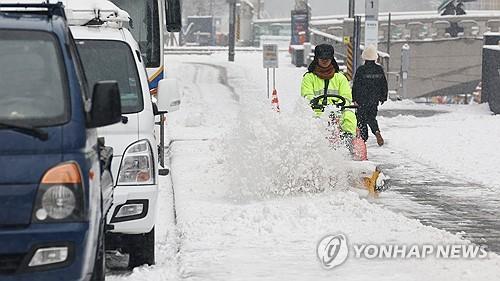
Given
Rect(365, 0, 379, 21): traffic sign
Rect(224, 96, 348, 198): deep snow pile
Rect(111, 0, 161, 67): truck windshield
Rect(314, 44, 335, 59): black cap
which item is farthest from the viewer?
Rect(365, 0, 379, 21): traffic sign

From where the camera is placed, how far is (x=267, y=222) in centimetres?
1062

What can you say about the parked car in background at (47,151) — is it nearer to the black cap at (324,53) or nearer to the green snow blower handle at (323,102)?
the green snow blower handle at (323,102)

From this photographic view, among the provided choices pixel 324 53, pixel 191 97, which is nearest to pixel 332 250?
pixel 324 53

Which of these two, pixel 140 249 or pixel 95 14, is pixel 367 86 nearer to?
pixel 95 14

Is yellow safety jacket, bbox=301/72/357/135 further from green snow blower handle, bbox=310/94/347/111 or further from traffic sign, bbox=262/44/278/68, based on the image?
traffic sign, bbox=262/44/278/68

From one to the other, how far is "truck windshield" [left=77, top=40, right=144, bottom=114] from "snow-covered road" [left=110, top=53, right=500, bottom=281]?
1.50m

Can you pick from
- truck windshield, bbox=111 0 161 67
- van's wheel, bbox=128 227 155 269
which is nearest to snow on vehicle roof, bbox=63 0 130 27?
van's wheel, bbox=128 227 155 269

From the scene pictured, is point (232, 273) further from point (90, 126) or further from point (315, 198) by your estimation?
point (315, 198)

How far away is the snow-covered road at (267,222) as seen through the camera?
8.66 m

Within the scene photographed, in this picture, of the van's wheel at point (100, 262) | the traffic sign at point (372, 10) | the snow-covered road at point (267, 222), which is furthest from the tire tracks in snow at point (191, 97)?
the traffic sign at point (372, 10)

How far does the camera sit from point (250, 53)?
5531cm

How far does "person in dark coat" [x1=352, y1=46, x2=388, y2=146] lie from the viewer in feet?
59.3

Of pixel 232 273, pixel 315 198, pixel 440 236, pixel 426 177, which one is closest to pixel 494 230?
pixel 440 236

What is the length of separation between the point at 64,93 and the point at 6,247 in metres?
1.06
